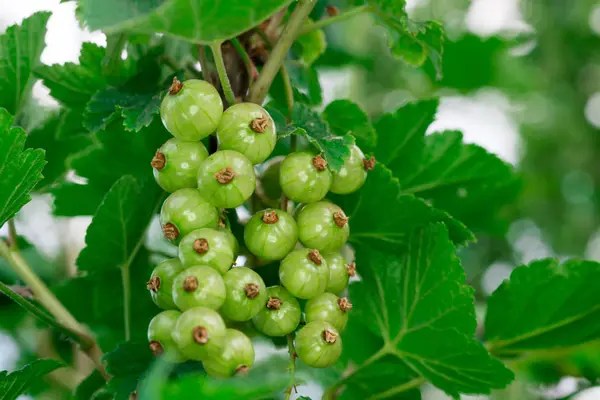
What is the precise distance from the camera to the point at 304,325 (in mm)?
390

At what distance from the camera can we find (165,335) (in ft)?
1.13

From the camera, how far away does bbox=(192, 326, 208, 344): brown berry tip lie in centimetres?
31

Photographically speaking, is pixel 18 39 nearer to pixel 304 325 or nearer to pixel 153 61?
pixel 153 61

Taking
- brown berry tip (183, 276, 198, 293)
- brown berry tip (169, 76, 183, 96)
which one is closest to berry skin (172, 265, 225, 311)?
brown berry tip (183, 276, 198, 293)

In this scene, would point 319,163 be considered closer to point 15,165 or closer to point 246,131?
point 246,131

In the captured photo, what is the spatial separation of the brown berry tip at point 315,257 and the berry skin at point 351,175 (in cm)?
6

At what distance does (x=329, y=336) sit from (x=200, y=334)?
0.09 m

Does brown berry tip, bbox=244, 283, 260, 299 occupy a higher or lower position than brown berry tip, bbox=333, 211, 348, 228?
lower

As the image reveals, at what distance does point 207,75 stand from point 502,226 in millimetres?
347

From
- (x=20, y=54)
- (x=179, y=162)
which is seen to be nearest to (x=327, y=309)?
(x=179, y=162)

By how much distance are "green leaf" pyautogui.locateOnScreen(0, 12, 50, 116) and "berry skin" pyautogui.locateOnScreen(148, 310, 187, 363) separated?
0.82 ft

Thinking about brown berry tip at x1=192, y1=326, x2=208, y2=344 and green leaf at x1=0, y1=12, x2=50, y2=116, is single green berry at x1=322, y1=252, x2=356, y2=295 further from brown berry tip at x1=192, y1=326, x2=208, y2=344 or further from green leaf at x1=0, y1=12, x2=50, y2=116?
green leaf at x1=0, y1=12, x2=50, y2=116

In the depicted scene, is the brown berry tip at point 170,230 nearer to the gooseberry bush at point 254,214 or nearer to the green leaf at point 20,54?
the gooseberry bush at point 254,214

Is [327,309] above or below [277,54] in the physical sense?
below
